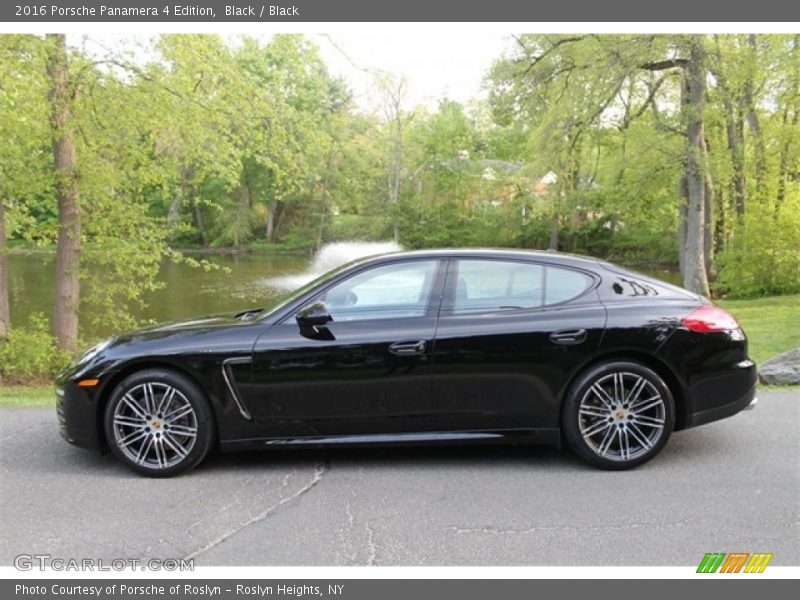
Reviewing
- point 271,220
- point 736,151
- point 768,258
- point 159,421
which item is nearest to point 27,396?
point 159,421

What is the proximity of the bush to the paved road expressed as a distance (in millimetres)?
5721

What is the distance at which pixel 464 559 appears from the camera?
3248 millimetres

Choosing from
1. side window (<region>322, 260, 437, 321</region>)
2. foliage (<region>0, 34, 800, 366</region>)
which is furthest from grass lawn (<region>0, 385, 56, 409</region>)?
side window (<region>322, 260, 437, 321</region>)

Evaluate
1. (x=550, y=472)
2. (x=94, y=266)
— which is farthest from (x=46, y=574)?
(x=94, y=266)

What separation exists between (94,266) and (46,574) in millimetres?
9717

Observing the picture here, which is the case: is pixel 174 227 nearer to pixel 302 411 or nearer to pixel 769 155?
pixel 302 411

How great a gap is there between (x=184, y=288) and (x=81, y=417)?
2233 cm

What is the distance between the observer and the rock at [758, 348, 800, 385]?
671cm

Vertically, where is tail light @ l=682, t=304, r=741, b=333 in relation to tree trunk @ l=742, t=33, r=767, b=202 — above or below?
below

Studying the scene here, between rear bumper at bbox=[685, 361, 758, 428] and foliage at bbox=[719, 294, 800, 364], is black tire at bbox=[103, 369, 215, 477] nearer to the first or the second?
rear bumper at bbox=[685, 361, 758, 428]

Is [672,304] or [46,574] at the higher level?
[672,304]

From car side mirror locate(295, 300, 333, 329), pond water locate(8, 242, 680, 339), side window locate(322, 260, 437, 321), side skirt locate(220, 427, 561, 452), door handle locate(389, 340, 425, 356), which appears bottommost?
pond water locate(8, 242, 680, 339)

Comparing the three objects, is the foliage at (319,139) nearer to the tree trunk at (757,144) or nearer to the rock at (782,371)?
the tree trunk at (757,144)

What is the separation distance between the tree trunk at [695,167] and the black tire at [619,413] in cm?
1578
